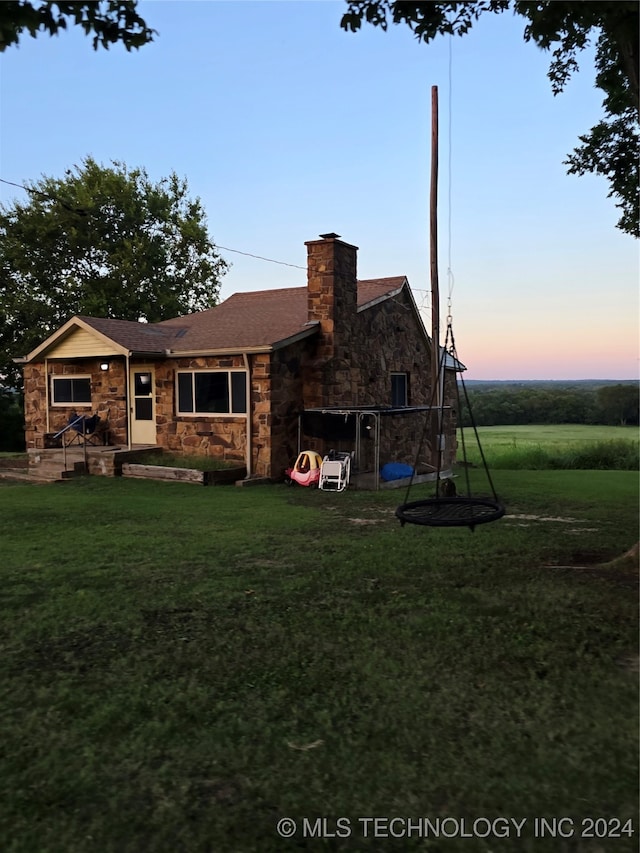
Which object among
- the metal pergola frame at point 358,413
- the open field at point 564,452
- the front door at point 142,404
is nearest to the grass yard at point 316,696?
the metal pergola frame at point 358,413

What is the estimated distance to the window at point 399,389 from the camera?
16750 mm

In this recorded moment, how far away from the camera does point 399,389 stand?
56.1 ft

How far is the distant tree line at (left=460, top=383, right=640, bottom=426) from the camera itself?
105 feet

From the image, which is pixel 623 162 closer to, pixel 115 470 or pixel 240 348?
pixel 240 348

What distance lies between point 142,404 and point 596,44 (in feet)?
37.2

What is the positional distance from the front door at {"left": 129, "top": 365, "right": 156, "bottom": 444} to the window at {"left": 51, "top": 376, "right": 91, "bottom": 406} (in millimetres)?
1540

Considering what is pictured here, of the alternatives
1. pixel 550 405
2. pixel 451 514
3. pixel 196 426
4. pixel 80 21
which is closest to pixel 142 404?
pixel 196 426

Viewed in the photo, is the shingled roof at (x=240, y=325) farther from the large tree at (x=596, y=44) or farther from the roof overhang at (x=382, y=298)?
the large tree at (x=596, y=44)

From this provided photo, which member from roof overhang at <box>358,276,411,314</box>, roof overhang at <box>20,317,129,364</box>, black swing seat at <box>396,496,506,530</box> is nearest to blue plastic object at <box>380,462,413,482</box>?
roof overhang at <box>358,276,411,314</box>

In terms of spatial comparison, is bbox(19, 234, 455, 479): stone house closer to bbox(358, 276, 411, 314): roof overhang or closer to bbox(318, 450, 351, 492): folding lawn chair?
bbox(358, 276, 411, 314): roof overhang

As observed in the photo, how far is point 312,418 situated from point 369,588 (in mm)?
8443

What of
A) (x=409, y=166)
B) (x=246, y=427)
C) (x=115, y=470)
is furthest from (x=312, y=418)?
(x=409, y=166)

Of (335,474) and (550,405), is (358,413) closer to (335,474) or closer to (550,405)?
(335,474)

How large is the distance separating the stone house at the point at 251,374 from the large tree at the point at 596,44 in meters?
5.10
